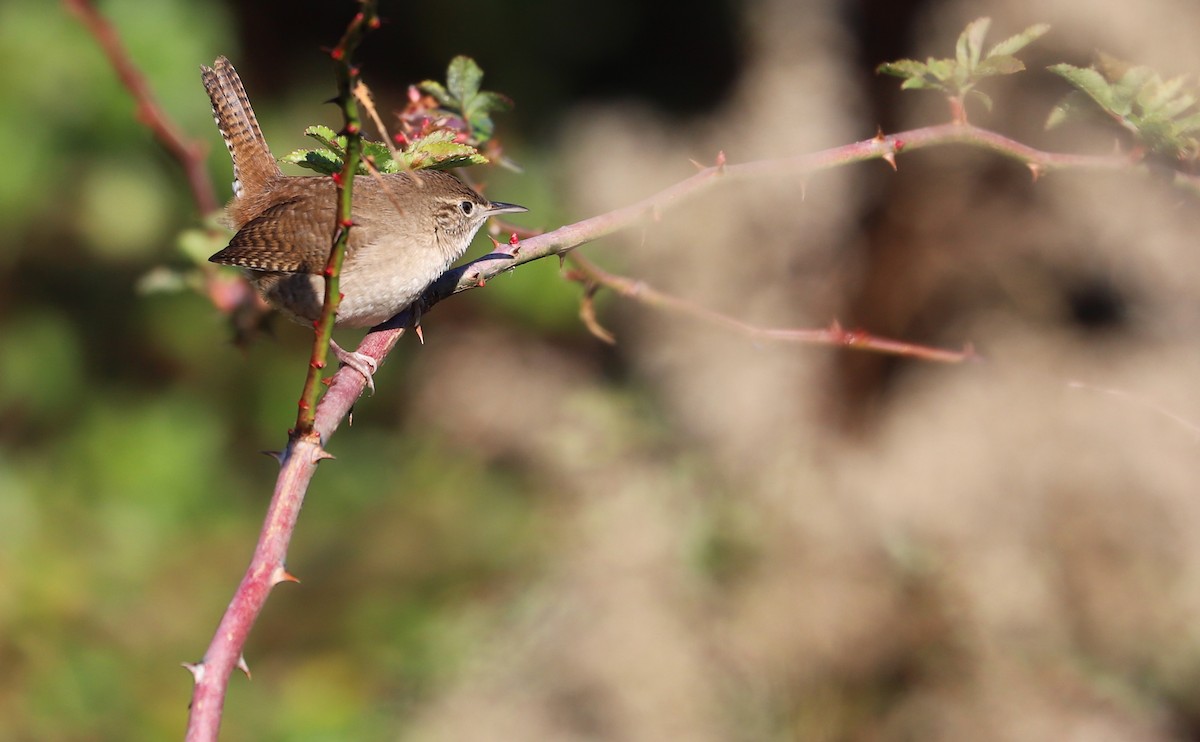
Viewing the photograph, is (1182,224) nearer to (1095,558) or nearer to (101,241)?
(1095,558)

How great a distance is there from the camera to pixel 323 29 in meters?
5.52

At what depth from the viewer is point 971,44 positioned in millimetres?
1772

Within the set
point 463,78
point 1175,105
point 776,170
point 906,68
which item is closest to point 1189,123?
point 1175,105

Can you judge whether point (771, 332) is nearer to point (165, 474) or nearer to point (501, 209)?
point (501, 209)

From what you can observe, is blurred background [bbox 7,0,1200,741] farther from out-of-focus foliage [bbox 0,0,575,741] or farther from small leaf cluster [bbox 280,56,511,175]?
small leaf cluster [bbox 280,56,511,175]

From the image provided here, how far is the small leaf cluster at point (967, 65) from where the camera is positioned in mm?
1722

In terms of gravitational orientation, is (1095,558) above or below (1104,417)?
below

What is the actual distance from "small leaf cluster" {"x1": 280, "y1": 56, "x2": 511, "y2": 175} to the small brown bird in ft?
0.56

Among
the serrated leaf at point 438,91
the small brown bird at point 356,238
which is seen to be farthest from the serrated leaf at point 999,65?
the small brown bird at point 356,238

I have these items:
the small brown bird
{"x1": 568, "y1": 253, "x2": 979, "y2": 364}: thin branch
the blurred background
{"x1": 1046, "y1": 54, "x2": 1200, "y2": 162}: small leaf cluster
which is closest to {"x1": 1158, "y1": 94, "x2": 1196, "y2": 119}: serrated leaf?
{"x1": 1046, "y1": 54, "x2": 1200, "y2": 162}: small leaf cluster

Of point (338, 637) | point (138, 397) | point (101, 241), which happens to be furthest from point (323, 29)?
point (338, 637)

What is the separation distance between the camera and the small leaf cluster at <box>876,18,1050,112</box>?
172cm

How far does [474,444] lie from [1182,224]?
3465mm

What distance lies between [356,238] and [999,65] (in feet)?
4.64
